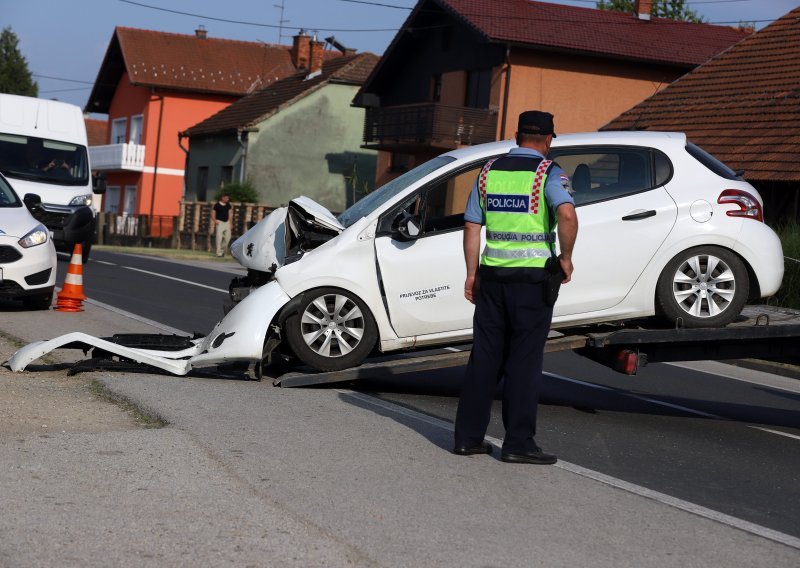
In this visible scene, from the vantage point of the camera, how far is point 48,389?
8367 mm

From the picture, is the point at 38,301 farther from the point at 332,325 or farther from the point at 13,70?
the point at 13,70

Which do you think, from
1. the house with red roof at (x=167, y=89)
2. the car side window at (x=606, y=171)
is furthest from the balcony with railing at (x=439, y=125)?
the car side window at (x=606, y=171)

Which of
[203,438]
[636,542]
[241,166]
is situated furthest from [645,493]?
[241,166]

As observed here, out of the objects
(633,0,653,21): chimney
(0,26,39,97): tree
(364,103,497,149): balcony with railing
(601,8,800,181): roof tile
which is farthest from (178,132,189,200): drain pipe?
(0,26,39,97): tree

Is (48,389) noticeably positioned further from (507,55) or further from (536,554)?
(507,55)

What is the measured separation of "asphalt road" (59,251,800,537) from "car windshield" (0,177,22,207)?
1818mm

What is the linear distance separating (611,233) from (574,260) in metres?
0.33

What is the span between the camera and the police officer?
6660mm

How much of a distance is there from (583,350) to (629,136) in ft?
5.33

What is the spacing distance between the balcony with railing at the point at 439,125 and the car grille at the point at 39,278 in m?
24.8

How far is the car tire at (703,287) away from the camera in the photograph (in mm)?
8867

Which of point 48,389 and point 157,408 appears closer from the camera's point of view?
point 157,408

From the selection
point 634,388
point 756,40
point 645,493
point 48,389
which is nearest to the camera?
point 645,493

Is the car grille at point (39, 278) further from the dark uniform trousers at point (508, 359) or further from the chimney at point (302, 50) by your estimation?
the chimney at point (302, 50)
